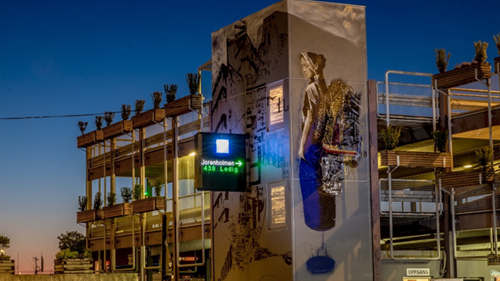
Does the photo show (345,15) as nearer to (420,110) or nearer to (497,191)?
(420,110)

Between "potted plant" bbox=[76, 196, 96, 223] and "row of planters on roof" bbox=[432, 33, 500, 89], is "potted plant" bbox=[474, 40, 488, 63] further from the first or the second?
"potted plant" bbox=[76, 196, 96, 223]

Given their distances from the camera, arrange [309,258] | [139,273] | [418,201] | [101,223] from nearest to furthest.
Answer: [309,258], [418,201], [139,273], [101,223]

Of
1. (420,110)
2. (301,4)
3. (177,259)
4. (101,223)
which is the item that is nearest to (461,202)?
(420,110)

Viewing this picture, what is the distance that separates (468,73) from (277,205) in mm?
7368

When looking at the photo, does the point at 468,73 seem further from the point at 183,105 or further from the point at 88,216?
the point at 88,216

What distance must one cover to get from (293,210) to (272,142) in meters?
2.41

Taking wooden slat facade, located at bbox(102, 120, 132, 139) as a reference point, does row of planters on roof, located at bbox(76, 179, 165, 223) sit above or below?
below

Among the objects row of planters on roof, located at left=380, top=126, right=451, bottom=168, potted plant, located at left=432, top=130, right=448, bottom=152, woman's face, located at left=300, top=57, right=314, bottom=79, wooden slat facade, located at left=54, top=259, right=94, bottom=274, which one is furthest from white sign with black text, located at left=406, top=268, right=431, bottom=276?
wooden slat facade, located at left=54, top=259, right=94, bottom=274

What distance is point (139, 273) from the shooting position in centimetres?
3884

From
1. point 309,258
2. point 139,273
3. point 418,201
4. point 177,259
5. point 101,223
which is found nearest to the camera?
point 309,258

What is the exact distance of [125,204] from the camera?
127ft

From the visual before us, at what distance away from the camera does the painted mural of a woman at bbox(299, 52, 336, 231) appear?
27922 millimetres

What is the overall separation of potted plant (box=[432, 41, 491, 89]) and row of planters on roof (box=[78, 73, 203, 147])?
912 cm

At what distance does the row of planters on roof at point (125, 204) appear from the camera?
36.5 meters
